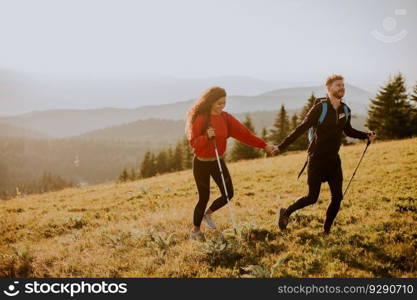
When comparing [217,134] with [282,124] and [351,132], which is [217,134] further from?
[282,124]

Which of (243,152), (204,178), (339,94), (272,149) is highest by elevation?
(339,94)

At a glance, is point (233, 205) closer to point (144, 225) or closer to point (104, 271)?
point (144, 225)

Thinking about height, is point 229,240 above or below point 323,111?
below

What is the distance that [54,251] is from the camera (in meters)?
6.73

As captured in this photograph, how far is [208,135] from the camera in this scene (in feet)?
19.1

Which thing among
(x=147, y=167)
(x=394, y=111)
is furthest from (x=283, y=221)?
(x=147, y=167)

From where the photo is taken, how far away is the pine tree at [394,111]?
3447 cm

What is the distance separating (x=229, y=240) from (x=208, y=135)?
6.79 feet

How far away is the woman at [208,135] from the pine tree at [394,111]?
112 ft

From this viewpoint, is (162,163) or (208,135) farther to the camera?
(162,163)

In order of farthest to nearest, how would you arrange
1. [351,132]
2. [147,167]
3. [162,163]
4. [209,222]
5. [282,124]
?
1. [147,167]
2. [162,163]
3. [282,124]
4. [209,222]
5. [351,132]

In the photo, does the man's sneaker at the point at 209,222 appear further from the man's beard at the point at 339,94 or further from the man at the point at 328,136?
the man's beard at the point at 339,94

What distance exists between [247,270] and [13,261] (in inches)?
190

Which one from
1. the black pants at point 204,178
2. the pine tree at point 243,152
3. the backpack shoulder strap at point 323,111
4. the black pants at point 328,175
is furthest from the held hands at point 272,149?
the pine tree at point 243,152
